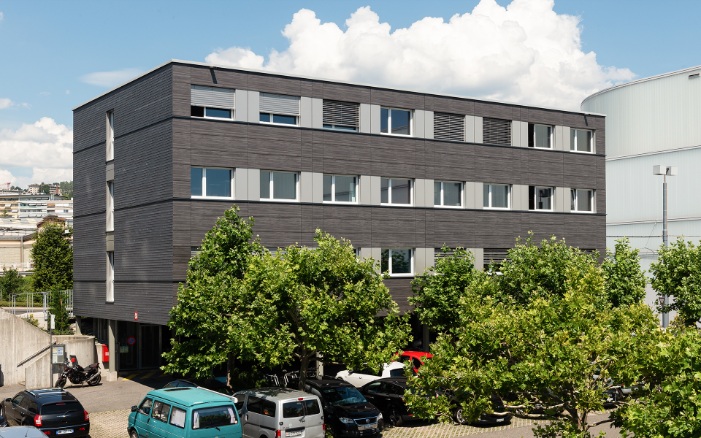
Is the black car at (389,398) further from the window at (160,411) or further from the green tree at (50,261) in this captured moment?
the green tree at (50,261)

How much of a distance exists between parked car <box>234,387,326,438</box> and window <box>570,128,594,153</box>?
2658 cm

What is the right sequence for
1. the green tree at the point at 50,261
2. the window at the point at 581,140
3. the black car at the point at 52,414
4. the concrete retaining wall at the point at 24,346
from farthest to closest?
the green tree at the point at 50,261
the window at the point at 581,140
the concrete retaining wall at the point at 24,346
the black car at the point at 52,414

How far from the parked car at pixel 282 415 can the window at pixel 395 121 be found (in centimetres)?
1726

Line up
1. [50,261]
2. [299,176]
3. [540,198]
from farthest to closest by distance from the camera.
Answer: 1. [50,261]
2. [540,198]
3. [299,176]

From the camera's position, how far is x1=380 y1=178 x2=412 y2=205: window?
126ft

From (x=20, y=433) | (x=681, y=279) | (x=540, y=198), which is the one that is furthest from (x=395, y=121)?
(x=20, y=433)

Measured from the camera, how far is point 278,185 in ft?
116

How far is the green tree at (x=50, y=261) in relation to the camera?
59.5 metres

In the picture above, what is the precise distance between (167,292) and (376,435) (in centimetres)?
1220

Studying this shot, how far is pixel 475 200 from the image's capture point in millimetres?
40906

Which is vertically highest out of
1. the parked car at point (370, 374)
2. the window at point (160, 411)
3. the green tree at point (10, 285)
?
the green tree at point (10, 285)

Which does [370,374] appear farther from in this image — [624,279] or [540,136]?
[540,136]

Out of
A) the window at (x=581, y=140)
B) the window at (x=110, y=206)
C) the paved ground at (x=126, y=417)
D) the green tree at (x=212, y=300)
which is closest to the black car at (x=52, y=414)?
the paved ground at (x=126, y=417)

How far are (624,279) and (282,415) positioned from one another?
19.3 metres
